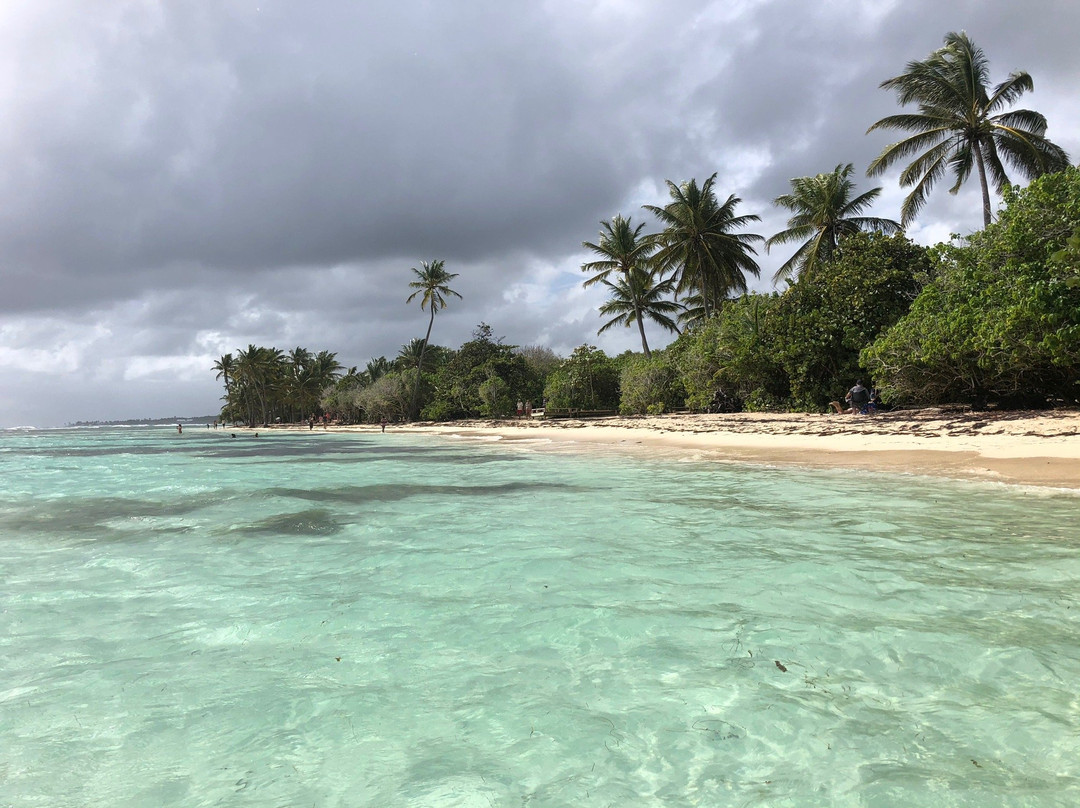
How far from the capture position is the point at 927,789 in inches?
84.7

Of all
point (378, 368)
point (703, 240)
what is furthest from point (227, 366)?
point (703, 240)

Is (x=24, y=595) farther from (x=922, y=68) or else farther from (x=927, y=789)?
(x=922, y=68)

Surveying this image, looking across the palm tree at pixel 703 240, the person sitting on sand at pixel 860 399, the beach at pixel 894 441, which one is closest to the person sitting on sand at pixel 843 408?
the person sitting on sand at pixel 860 399

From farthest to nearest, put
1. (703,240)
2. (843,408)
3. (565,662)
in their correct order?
(703,240) < (843,408) < (565,662)

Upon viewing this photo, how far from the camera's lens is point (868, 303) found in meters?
21.4

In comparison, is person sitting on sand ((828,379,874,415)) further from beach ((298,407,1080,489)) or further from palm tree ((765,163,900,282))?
palm tree ((765,163,900,282))

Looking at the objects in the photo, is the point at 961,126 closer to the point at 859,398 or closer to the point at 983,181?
the point at 983,181

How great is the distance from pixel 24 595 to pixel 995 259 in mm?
20174

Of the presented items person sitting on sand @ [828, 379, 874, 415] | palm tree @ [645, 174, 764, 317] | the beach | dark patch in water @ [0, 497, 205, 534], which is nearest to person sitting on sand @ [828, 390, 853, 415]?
person sitting on sand @ [828, 379, 874, 415]

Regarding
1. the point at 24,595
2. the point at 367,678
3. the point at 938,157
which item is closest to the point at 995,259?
the point at 938,157

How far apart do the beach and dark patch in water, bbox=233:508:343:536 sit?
29.4 feet

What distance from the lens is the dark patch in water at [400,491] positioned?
10492mm

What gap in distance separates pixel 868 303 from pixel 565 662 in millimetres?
22019

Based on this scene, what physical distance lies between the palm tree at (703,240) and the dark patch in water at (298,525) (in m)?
27.1
